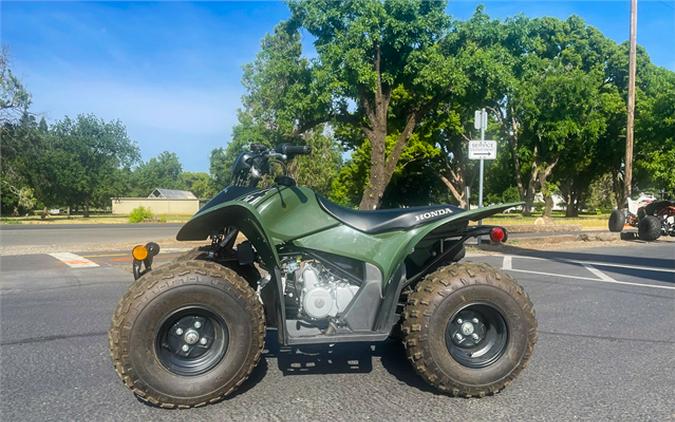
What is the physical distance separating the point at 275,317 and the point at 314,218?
2.41 feet

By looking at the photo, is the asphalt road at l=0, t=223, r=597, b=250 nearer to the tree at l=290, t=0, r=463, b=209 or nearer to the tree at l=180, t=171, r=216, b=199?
the tree at l=290, t=0, r=463, b=209

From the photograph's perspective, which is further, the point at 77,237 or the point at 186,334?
the point at 77,237

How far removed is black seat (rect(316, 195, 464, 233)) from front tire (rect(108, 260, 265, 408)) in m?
0.80

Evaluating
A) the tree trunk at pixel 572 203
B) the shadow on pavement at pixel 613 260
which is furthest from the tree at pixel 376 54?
the tree trunk at pixel 572 203

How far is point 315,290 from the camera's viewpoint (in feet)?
11.6

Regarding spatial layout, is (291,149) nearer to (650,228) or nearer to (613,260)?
(613,260)

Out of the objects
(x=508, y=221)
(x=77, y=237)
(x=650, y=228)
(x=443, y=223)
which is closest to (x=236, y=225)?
(x=443, y=223)

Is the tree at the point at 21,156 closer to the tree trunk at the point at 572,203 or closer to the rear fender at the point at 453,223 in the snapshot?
the rear fender at the point at 453,223

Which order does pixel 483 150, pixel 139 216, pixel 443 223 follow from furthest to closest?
pixel 139 216, pixel 483 150, pixel 443 223

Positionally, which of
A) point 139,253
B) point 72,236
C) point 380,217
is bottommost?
point 72,236

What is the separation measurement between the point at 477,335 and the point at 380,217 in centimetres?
109

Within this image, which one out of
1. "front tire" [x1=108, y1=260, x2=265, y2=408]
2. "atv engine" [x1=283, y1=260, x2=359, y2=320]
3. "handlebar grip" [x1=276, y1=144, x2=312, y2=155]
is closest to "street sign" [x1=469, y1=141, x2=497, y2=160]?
"handlebar grip" [x1=276, y1=144, x2=312, y2=155]

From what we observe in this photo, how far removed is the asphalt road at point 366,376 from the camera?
3238 mm

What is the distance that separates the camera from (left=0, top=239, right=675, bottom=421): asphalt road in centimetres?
324
